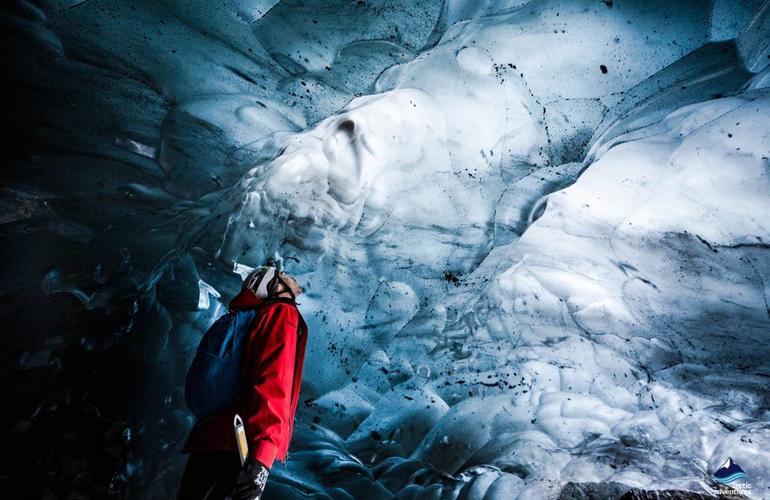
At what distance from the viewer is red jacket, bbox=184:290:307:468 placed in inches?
58.8

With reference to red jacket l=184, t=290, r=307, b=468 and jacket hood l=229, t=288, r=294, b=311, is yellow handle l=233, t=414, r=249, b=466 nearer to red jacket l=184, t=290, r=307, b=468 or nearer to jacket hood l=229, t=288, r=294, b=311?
red jacket l=184, t=290, r=307, b=468

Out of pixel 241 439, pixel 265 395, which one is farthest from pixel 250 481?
pixel 265 395

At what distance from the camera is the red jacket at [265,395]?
1494mm

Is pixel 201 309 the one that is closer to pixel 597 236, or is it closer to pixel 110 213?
pixel 110 213

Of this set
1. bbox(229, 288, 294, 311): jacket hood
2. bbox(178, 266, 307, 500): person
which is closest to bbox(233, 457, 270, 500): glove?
bbox(178, 266, 307, 500): person

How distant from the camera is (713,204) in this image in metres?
2.44

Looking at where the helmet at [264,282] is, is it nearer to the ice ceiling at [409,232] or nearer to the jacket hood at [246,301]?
the jacket hood at [246,301]

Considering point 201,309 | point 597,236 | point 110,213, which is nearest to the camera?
point 597,236

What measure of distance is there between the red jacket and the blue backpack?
0.11 ft

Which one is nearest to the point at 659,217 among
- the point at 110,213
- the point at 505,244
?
the point at 505,244

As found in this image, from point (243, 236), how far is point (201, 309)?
3.01 feet

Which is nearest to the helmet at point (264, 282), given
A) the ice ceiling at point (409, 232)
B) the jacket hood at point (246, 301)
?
the jacket hood at point (246, 301)

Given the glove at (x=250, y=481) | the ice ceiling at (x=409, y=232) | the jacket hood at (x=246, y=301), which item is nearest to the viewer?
the glove at (x=250, y=481)

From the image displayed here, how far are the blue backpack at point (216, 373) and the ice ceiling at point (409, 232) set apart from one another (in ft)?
4.82
